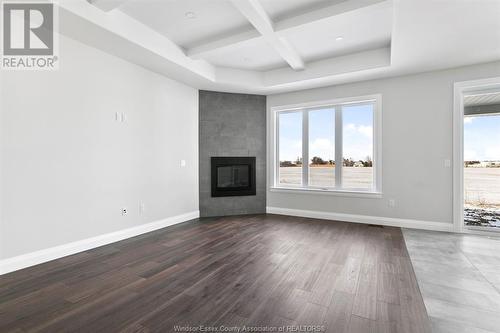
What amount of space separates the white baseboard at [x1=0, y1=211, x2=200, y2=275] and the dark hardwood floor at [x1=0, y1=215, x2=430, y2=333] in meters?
0.10

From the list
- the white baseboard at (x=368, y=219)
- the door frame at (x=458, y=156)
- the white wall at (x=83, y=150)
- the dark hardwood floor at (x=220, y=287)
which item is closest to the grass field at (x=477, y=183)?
the door frame at (x=458, y=156)

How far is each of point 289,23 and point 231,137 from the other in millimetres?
2677

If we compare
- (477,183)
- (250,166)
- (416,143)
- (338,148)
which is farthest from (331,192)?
(477,183)

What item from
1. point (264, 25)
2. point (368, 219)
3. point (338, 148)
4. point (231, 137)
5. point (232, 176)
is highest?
point (264, 25)

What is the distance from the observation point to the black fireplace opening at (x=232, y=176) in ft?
16.8

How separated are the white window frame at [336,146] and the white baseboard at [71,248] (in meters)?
2.58

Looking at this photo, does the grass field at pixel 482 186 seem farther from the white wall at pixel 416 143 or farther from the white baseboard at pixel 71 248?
the white baseboard at pixel 71 248

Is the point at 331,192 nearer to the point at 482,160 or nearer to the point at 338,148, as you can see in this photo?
the point at 338,148

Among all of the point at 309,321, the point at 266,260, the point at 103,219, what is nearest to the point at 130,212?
the point at 103,219

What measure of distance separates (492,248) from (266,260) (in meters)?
3.03

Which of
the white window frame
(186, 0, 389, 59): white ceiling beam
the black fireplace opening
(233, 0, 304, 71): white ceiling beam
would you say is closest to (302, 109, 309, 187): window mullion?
the white window frame

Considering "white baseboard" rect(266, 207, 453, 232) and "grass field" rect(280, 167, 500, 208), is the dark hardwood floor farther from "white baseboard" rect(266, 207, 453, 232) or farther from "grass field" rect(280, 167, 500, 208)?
"grass field" rect(280, 167, 500, 208)

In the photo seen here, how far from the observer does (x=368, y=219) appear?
4422 millimetres

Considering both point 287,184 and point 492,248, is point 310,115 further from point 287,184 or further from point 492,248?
point 492,248
